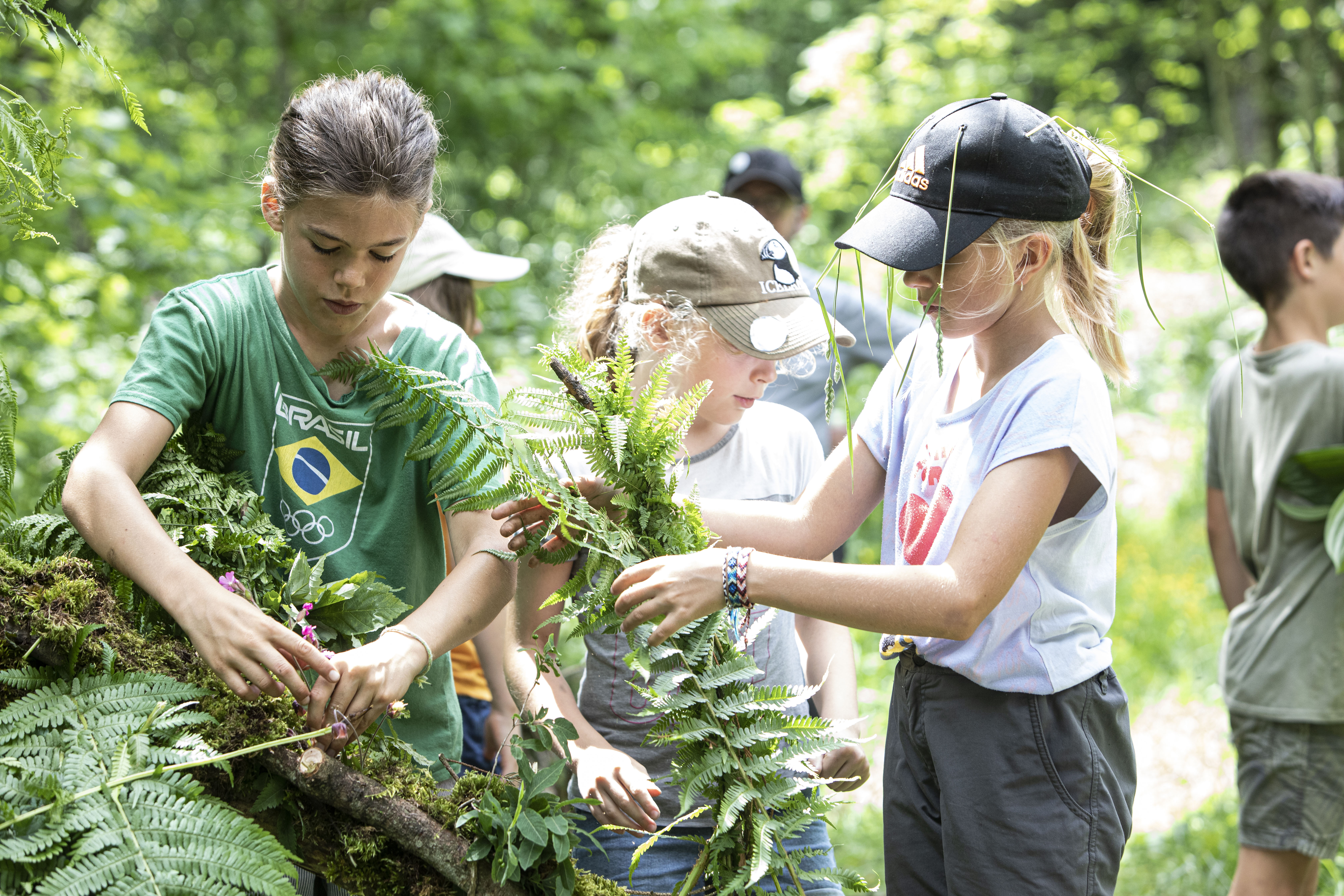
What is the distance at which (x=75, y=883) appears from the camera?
140 cm

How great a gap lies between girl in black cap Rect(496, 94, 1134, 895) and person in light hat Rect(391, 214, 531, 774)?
1419 millimetres

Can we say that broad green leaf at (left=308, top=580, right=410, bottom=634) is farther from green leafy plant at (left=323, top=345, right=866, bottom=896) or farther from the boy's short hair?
the boy's short hair

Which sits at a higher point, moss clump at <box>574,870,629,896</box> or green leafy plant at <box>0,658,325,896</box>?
green leafy plant at <box>0,658,325,896</box>

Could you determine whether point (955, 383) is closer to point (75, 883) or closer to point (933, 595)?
point (933, 595)

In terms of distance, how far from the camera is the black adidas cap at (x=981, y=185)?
187cm

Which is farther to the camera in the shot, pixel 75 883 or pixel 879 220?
pixel 879 220

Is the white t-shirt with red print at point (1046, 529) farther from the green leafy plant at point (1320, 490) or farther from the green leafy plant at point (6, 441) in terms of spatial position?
the green leafy plant at point (1320, 490)

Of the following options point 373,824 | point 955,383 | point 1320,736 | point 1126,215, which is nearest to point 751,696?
point 373,824

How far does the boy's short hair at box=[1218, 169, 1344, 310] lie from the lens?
155 inches

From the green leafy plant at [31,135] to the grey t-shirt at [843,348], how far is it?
272cm

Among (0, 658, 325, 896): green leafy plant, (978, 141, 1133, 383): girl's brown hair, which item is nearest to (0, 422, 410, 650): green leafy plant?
(0, 658, 325, 896): green leafy plant

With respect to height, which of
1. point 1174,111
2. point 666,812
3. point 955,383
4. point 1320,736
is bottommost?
point 1320,736

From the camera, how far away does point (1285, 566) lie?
12.6ft

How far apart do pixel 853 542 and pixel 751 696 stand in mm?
7229
